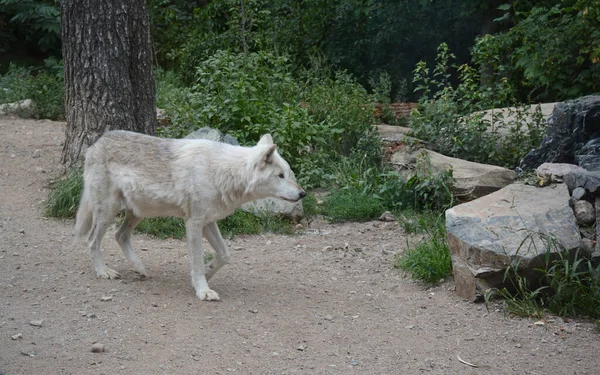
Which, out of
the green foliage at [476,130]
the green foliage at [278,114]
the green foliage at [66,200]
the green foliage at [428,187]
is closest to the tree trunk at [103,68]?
the green foliage at [66,200]

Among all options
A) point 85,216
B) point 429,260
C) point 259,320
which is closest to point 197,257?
point 259,320

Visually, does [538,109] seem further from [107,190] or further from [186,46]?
[186,46]

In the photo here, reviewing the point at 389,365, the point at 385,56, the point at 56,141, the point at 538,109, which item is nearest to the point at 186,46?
the point at 385,56

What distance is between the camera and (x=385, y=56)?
47.7 feet

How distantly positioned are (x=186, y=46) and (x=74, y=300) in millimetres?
10520

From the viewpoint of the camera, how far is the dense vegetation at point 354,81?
7.99 m

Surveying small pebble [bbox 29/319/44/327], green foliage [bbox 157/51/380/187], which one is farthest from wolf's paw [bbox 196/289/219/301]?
green foliage [bbox 157/51/380/187]

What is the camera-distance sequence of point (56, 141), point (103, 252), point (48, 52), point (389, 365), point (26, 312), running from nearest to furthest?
1. point (389, 365)
2. point (26, 312)
3. point (103, 252)
4. point (56, 141)
5. point (48, 52)

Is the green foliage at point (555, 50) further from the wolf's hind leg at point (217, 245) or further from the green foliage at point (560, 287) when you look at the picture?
the wolf's hind leg at point (217, 245)

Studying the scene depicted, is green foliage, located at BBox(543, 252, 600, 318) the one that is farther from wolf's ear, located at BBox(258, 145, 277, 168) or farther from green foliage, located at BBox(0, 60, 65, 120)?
green foliage, located at BBox(0, 60, 65, 120)

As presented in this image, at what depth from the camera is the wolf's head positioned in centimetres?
545

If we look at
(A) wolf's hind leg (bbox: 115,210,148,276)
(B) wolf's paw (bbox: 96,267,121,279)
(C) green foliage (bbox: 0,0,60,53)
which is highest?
(C) green foliage (bbox: 0,0,60,53)

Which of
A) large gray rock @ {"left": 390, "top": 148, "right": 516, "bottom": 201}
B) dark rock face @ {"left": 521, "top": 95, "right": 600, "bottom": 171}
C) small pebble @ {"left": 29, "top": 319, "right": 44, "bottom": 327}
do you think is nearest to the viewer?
small pebble @ {"left": 29, "top": 319, "right": 44, "bottom": 327}

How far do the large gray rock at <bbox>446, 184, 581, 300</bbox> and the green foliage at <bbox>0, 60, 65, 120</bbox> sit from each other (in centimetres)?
889
